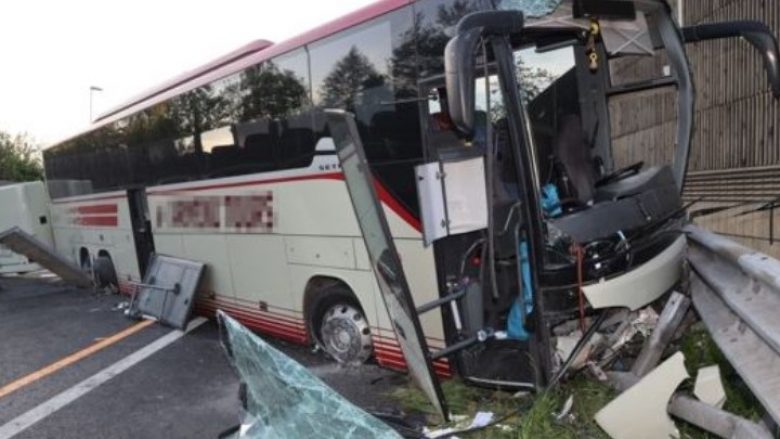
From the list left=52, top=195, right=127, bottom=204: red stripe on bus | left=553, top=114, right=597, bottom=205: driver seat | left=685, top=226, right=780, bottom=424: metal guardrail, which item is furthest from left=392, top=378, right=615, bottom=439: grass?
left=52, top=195, right=127, bottom=204: red stripe on bus

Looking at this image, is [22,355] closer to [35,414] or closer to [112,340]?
[112,340]

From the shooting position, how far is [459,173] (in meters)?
4.50

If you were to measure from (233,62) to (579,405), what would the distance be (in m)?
6.00

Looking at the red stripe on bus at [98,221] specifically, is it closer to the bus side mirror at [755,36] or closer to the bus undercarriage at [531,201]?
the bus undercarriage at [531,201]

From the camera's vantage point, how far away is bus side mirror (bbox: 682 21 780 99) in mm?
4310

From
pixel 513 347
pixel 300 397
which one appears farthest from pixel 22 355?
pixel 513 347

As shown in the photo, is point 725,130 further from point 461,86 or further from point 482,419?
point 461,86

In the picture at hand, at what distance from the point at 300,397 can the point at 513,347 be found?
1.42 metres

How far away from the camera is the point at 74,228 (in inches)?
542

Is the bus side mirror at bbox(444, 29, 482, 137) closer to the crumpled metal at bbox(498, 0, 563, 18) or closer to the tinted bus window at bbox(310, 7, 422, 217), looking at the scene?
the crumpled metal at bbox(498, 0, 563, 18)

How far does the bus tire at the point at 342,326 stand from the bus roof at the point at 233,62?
2406 mm

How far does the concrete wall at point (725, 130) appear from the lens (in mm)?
5840

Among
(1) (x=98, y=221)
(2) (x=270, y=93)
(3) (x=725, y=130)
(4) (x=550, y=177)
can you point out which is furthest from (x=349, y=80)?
(1) (x=98, y=221)

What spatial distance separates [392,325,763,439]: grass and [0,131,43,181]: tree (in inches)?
1450
